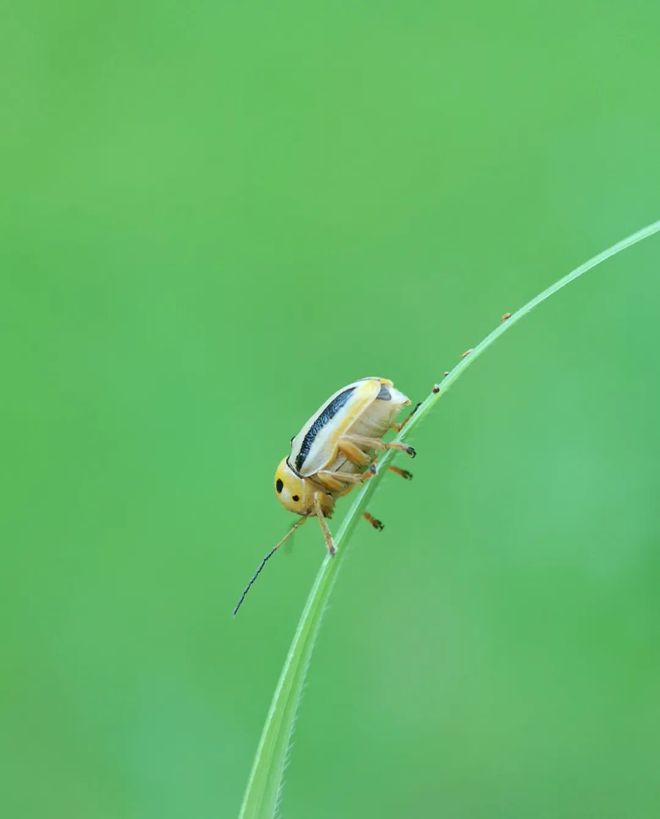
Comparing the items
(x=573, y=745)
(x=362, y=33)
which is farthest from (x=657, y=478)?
(x=362, y=33)

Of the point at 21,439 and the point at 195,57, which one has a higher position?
the point at 195,57

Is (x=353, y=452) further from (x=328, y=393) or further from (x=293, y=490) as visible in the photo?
(x=328, y=393)

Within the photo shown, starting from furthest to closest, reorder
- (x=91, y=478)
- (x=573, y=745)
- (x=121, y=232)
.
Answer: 1. (x=121, y=232)
2. (x=91, y=478)
3. (x=573, y=745)

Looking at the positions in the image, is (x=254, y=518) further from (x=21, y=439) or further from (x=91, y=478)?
(x=21, y=439)

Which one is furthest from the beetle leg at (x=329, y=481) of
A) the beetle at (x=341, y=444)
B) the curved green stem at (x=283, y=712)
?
the curved green stem at (x=283, y=712)

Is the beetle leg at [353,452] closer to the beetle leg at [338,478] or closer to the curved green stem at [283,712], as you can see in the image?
the beetle leg at [338,478]

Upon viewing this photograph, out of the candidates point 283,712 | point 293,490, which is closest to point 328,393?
point 293,490

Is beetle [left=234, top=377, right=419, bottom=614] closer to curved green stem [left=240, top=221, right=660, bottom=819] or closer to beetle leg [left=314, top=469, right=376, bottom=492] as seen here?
beetle leg [left=314, top=469, right=376, bottom=492]
